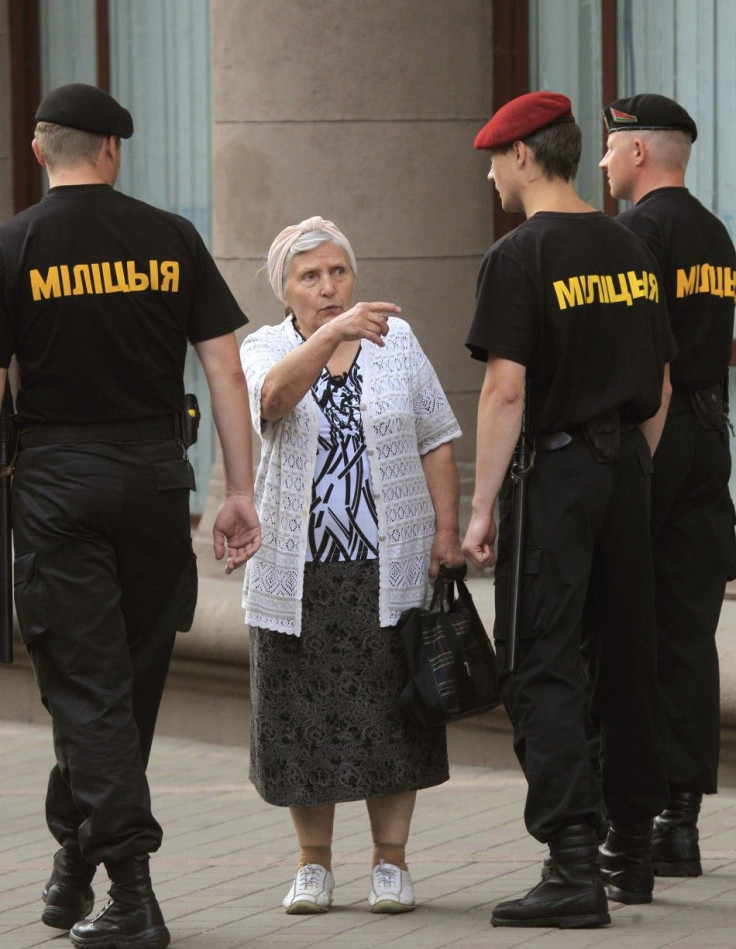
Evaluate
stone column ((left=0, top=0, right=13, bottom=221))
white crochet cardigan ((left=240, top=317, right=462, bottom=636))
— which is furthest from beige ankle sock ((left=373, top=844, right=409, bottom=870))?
stone column ((left=0, top=0, right=13, bottom=221))

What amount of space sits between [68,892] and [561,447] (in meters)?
1.65

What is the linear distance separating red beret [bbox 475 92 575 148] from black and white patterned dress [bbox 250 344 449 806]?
80cm

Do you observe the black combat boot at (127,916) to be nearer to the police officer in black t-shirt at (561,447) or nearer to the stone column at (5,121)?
the police officer in black t-shirt at (561,447)

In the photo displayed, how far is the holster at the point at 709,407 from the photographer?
5547mm

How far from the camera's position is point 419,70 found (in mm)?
7844

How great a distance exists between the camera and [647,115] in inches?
220

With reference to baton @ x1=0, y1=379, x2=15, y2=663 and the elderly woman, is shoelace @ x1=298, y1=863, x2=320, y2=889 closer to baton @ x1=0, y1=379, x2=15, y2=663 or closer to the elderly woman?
the elderly woman

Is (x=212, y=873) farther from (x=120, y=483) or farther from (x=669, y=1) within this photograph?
Result: (x=669, y=1)

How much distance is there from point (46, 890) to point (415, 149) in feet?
12.1

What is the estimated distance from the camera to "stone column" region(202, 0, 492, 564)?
25.5ft

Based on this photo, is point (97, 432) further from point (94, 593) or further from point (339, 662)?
point (339, 662)

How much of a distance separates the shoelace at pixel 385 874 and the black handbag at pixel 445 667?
406 mm

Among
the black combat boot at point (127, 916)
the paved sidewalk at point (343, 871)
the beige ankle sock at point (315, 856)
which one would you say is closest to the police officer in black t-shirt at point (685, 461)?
the paved sidewalk at point (343, 871)

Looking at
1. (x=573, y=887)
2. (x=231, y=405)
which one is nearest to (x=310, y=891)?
(x=573, y=887)
